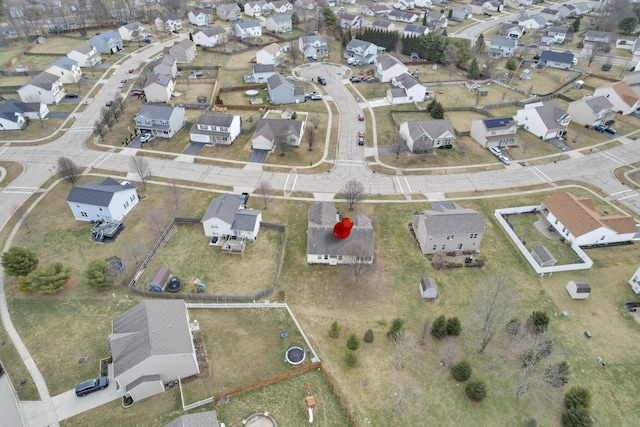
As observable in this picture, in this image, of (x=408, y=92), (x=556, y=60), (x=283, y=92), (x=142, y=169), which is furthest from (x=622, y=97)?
(x=142, y=169)

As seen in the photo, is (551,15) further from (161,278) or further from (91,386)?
(91,386)

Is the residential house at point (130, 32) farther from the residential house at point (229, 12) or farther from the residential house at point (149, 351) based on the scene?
the residential house at point (149, 351)

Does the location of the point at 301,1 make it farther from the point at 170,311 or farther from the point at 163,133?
the point at 170,311

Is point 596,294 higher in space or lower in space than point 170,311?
lower

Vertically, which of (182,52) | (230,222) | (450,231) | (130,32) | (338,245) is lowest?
(338,245)

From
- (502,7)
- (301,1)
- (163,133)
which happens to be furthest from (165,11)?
(502,7)
